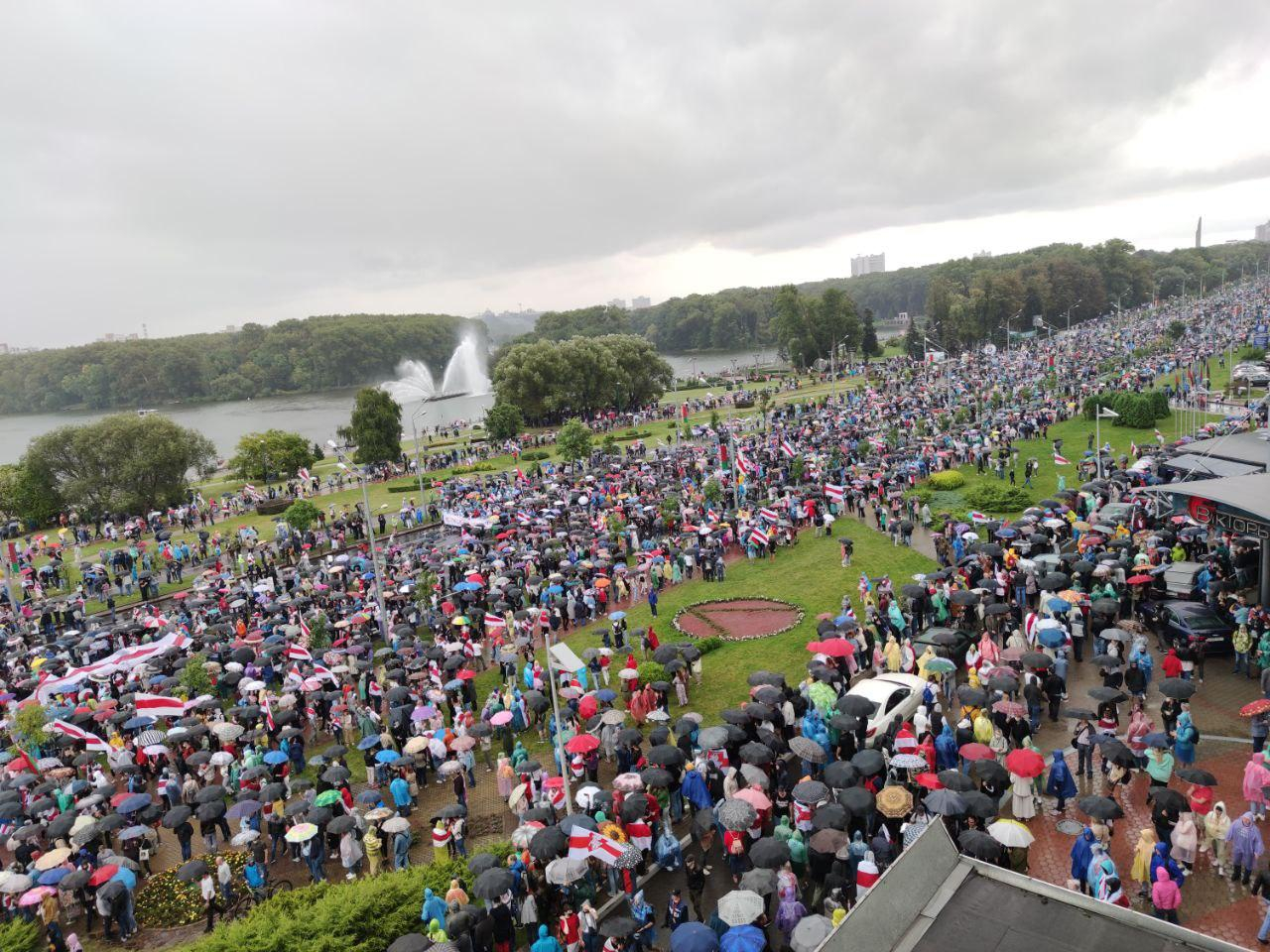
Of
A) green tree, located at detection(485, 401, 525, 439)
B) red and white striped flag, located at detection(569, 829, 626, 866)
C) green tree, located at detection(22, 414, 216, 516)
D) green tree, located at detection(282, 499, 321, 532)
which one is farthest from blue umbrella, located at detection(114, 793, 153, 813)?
green tree, located at detection(485, 401, 525, 439)

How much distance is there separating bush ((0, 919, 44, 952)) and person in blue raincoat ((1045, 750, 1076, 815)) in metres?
15.0

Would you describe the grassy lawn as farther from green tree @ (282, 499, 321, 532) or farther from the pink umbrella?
green tree @ (282, 499, 321, 532)

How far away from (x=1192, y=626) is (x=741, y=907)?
39.3ft

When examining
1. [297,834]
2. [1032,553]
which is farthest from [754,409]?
[297,834]

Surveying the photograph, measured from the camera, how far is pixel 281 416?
104 meters

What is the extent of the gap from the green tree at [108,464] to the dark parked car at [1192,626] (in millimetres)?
47602

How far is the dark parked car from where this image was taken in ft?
53.2

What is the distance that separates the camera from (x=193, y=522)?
45.2m

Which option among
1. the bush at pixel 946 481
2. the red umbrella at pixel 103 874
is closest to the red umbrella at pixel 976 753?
the red umbrella at pixel 103 874

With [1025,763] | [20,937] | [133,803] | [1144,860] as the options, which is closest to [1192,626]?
[1025,763]

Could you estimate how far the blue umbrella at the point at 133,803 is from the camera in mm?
14508

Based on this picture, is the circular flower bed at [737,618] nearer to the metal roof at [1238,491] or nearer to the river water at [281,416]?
the metal roof at [1238,491]

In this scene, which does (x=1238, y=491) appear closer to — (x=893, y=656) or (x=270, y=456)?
(x=893, y=656)

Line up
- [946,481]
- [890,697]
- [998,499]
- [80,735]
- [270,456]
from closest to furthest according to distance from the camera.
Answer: [890,697] → [80,735] → [998,499] → [946,481] → [270,456]
